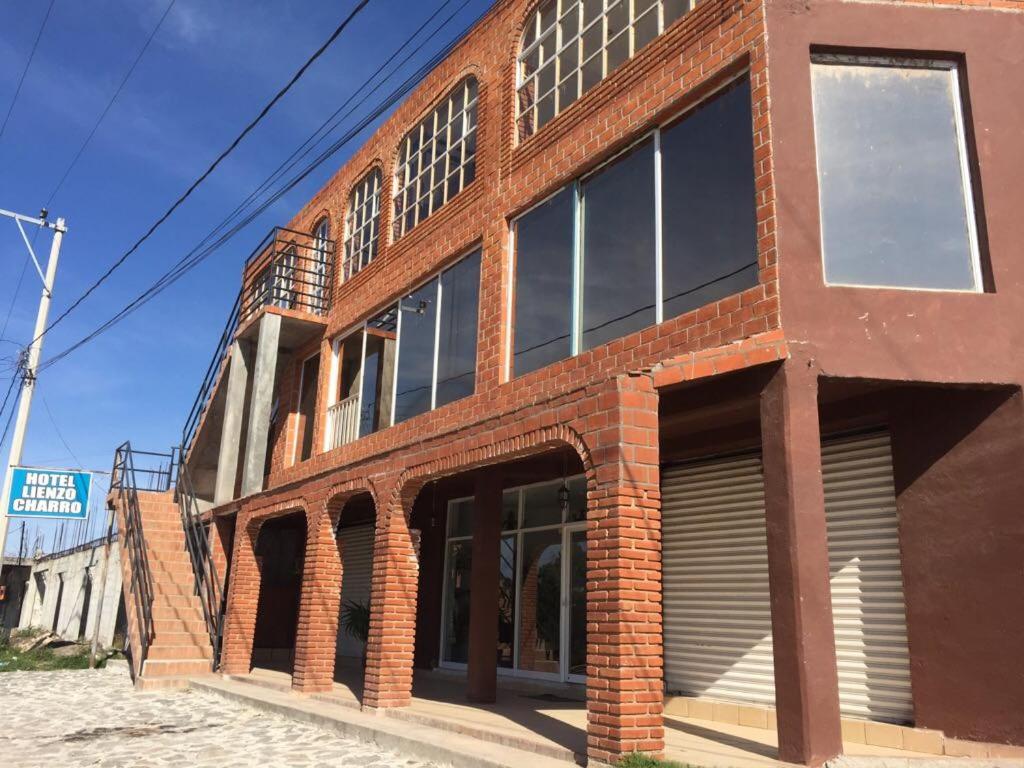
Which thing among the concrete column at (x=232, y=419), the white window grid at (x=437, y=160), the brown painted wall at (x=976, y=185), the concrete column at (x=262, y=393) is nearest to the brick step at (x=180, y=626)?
the concrete column at (x=232, y=419)

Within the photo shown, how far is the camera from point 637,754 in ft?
19.0

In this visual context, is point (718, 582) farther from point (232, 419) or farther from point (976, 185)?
point (232, 419)

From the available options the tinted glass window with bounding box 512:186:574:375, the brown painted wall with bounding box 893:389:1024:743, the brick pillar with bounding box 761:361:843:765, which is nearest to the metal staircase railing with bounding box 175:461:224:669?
the tinted glass window with bounding box 512:186:574:375

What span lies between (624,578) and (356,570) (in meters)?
11.9

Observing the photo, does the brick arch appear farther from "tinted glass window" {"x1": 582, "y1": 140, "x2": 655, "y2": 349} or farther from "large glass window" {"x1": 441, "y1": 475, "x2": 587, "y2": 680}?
"large glass window" {"x1": 441, "y1": 475, "x2": 587, "y2": 680}

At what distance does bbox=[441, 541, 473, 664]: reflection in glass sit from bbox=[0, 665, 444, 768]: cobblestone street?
352 centimetres

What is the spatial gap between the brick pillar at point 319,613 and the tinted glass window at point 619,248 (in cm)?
487

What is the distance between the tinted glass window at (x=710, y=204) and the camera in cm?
748

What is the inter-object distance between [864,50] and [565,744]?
650 centimetres

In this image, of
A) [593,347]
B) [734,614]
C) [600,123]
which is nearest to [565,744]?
[734,614]

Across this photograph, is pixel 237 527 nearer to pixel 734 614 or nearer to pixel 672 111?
pixel 734 614

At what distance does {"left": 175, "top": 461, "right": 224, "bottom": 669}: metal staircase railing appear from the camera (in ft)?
45.8

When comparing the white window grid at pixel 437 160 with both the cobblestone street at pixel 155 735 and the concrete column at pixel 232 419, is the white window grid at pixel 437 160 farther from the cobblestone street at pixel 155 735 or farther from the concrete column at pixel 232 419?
the cobblestone street at pixel 155 735

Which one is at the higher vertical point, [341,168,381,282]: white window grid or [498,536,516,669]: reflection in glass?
[341,168,381,282]: white window grid
